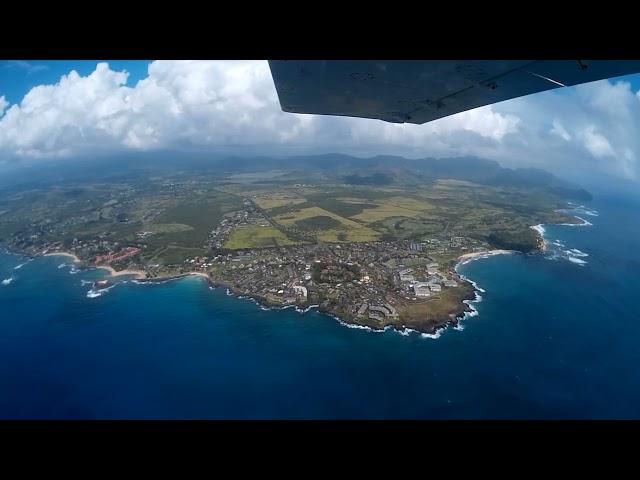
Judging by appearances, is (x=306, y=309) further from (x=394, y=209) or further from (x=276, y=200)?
(x=276, y=200)

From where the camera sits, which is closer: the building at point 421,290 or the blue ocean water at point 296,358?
the blue ocean water at point 296,358

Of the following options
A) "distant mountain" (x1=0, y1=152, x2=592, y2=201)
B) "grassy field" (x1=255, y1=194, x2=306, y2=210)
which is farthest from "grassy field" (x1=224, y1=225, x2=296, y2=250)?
"distant mountain" (x1=0, y1=152, x2=592, y2=201)

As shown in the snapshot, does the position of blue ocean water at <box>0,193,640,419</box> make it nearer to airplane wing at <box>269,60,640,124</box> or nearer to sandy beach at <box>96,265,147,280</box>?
sandy beach at <box>96,265,147,280</box>

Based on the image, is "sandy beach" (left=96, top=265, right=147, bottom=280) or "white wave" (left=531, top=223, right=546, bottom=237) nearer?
"sandy beach" (left=96, top=265, right=147, bottom=280)

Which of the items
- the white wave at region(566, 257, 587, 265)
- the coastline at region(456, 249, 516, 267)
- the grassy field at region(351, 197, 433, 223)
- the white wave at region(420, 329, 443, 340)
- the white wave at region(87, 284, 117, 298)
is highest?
the grassy field at region(351, 197, 433, 223)

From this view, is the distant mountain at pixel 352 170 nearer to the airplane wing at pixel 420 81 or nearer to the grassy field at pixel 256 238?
the grassy field at pixel 256 238

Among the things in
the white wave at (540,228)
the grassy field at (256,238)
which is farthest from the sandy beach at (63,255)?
the white wave at (540,228)
